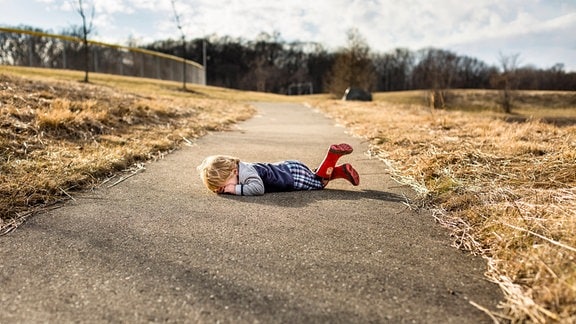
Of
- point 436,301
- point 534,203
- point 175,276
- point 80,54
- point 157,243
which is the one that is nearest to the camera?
point 436,301

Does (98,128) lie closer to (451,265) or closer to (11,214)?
(11,214)

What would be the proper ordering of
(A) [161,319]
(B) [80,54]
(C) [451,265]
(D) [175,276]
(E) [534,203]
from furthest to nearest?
(B) [80,54]
(E) [534,203]
(C) [451,265]
(D) [175,276]
(A) [161,319]

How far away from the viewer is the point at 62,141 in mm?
4844

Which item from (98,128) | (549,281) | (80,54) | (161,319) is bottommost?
(161,319)

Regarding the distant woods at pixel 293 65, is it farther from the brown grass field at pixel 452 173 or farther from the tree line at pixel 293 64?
the brown grass field at pixel 452 173

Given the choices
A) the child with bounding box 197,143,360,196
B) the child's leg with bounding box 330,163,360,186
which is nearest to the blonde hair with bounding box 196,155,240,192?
the child with bounding box 197,143,360,196

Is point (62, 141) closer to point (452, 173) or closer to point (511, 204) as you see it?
point (452, 173)

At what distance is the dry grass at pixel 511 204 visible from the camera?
159 centimetres

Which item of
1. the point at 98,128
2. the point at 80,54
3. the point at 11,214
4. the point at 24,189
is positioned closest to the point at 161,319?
the point at 11,214

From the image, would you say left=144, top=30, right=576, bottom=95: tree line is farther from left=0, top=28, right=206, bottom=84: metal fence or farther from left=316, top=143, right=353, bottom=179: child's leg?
left=316, top=143, right=353, bottom=179: child's leg

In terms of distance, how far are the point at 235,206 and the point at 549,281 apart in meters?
2.01

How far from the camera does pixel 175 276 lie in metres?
1.87

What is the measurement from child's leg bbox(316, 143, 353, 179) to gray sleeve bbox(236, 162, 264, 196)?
593 mm

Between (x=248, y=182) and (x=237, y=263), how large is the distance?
1382 millimetres
